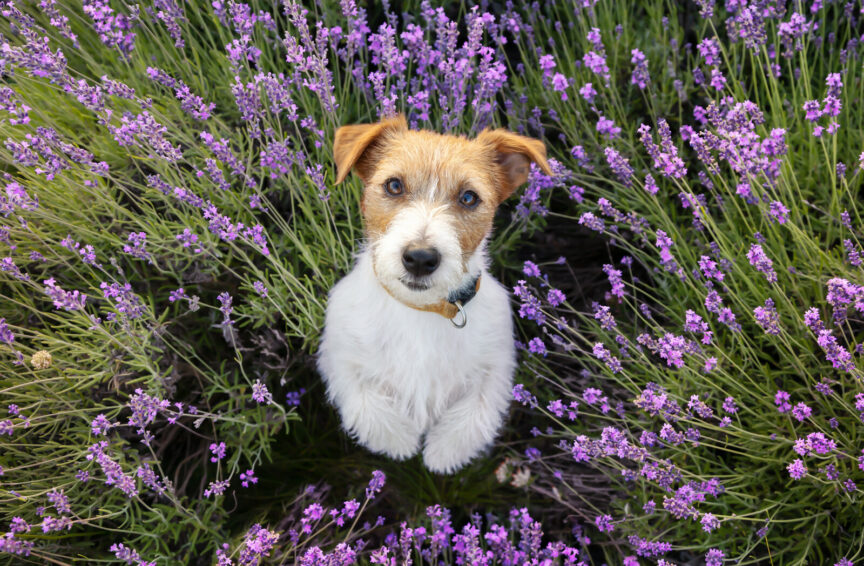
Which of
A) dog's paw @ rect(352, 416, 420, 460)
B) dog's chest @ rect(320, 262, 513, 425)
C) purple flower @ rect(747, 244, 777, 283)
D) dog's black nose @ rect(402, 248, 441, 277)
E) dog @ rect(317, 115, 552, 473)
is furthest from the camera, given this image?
dog's paw @ rect(352, 416, 420, 460)

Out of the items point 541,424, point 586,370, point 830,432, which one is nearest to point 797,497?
point 830,432

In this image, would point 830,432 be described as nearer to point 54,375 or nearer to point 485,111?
point 485,111

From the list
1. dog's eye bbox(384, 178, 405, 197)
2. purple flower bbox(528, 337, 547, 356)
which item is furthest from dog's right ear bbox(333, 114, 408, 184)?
purple flower bbox(528, 337, 547, 356)

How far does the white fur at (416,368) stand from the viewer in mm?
3072

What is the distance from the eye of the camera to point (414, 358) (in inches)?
122

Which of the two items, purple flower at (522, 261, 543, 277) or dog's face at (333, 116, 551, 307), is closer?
dog's face at (333, 116, 551, 307)

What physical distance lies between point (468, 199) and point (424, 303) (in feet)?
1.79

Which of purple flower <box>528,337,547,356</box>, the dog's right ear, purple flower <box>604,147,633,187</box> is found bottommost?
purple flower <box>528,337,547,356</box>

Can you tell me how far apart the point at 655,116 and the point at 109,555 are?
3691mm

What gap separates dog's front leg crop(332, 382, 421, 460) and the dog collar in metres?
0.58

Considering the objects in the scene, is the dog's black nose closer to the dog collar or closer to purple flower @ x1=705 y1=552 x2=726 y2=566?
the dog collar

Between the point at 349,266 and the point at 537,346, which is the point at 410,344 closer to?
the point at 537,346

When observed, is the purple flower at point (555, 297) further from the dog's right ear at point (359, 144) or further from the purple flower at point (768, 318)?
the dog's right ear at point (359, 144)

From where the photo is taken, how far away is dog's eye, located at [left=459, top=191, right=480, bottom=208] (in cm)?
293
